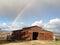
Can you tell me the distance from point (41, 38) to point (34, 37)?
341 centimetres

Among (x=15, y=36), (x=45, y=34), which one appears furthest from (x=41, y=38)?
(x=15, y=36)

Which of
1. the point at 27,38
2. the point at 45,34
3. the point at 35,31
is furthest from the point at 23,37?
the point at 45,34

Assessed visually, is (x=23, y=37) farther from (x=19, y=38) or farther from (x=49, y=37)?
(x=49, y=37)

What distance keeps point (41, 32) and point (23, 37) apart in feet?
17.5

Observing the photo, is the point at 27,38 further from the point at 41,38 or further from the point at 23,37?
the point at 41,38

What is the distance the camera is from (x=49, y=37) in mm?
43281

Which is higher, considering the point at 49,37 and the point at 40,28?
the point at 40,28

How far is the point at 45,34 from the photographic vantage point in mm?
42688

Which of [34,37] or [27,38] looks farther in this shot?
[34,37]

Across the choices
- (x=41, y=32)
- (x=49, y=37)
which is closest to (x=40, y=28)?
(x=41, y=32)

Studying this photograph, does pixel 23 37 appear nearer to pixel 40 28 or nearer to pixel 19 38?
pixel 19 38

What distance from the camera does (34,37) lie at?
4522 centimetres

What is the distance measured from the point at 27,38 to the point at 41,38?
4.18 m

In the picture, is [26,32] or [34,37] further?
[34,37]
